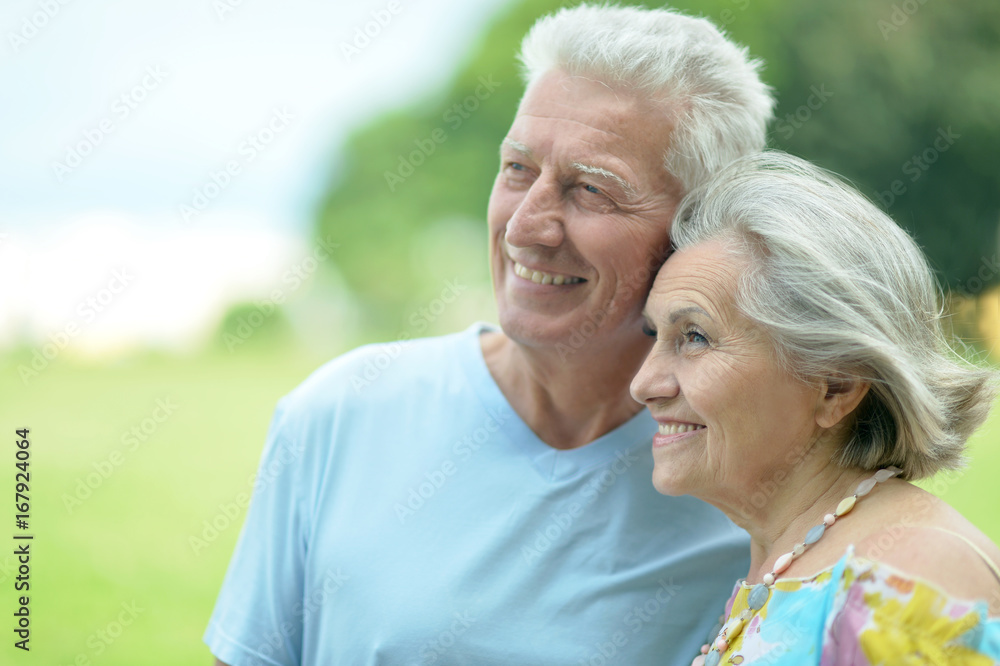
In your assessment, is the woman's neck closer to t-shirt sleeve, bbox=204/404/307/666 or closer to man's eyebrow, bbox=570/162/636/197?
man's eyebrow, bbox=570/162/636/197

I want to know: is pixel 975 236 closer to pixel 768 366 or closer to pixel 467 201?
pixel 768 366

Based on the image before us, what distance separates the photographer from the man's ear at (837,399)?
4.42 ft

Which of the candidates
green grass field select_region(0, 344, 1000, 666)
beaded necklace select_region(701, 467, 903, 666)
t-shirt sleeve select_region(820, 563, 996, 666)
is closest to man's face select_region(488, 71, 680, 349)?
beaded necklace select_region(701, 467, 903, 666)

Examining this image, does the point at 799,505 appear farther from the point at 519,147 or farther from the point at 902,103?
the point at 902,103

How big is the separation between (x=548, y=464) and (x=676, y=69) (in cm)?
81

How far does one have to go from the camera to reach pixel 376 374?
1.83 meters

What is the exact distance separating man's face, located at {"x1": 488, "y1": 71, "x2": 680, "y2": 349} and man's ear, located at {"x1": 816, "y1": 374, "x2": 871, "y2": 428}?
1.37 feet

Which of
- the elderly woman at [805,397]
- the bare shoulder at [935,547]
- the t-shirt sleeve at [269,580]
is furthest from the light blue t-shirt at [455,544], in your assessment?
the bare shoulder at [935,547]

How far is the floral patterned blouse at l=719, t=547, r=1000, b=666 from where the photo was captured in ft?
3.67

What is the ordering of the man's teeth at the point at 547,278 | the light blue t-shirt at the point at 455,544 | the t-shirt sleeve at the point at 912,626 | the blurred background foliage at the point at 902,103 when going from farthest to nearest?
the blurred background foliage at the point at 902,103 → the man's teeth at the point at 547,278 → the light blue t-shirt at the point at 455,544 → the t-shirt sleeve at the point at 912,626

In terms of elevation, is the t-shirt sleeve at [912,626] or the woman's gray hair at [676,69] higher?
the woman's gray hair at [676,69]

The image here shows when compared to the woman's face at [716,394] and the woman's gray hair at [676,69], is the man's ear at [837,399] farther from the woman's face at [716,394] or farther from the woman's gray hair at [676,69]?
the woman's gray hair at [676,69]

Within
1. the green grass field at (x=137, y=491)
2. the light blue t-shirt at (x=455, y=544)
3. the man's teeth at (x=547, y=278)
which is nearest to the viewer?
the light blue t-shirt at (x=455, y=544)

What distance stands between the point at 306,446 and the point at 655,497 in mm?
719
